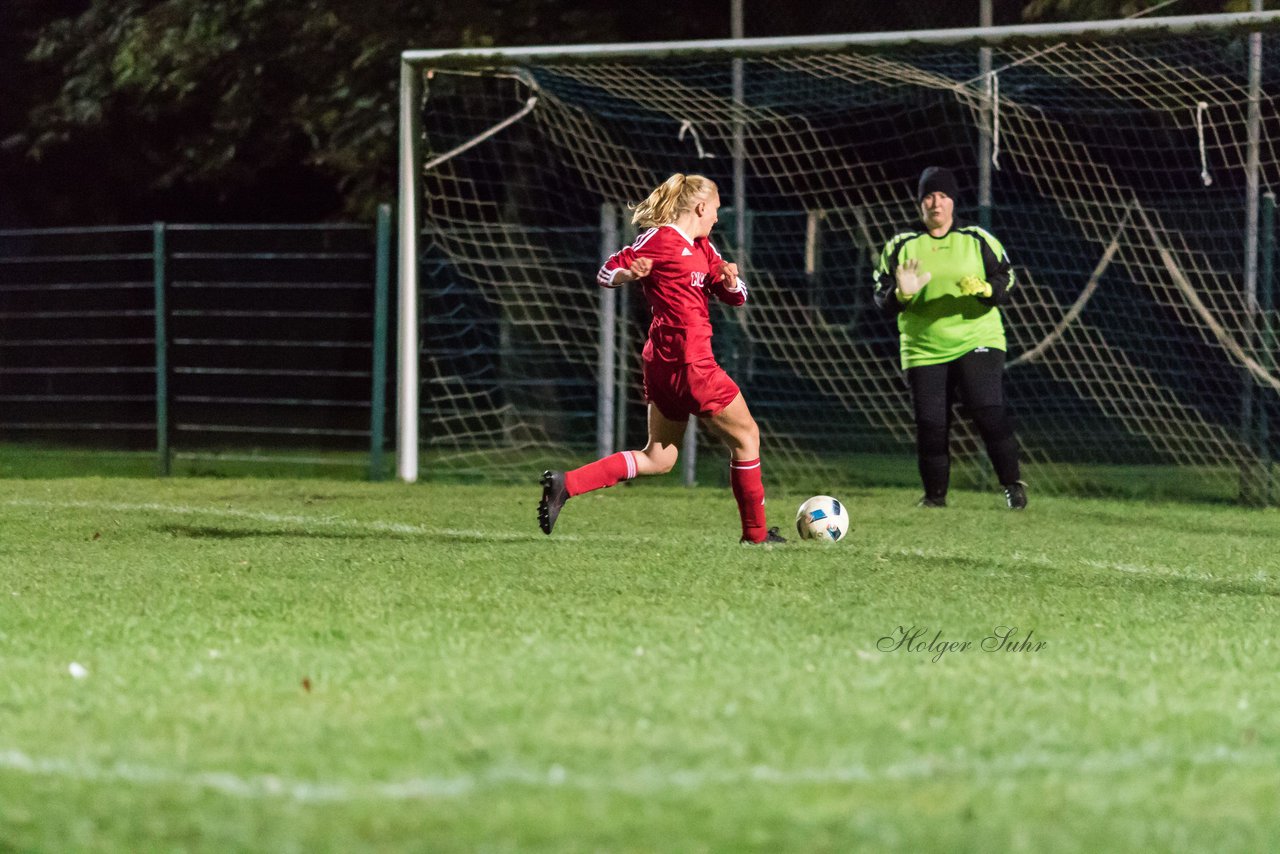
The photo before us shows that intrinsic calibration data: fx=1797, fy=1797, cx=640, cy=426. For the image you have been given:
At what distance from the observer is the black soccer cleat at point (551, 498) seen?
7926mm

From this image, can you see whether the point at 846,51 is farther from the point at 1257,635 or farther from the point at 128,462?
the point at 128,462

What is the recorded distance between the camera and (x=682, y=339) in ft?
25.0

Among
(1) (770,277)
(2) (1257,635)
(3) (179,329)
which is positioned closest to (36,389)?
(3) (179,329)

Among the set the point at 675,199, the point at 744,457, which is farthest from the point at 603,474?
the point at 675,199

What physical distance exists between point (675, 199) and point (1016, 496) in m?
3.59

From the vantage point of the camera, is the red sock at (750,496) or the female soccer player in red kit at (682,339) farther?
the red sock at (750,496)

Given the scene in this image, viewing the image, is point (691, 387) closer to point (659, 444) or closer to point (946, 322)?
point (659, 444)

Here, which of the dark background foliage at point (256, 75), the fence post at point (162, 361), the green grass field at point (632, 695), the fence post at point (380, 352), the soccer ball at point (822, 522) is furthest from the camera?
the dark background foliage at point (256, 75)

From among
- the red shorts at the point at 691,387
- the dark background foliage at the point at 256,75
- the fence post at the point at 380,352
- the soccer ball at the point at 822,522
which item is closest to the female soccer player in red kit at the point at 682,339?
the red shorts at the point at 691,387

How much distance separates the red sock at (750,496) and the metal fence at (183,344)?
6251mm

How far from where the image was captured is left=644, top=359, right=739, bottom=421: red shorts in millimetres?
7570

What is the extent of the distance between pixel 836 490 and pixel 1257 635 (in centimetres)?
614

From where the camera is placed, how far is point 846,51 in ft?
35.1

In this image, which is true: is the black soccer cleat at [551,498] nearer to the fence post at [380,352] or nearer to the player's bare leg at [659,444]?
the player's bare leg at [659,444]
